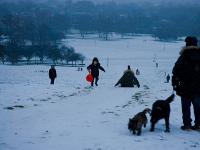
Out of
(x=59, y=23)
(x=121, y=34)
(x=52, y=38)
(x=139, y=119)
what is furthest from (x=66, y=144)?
(x=59, y=23)

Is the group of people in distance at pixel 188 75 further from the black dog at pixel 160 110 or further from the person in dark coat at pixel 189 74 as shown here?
the black dog at pixel 160 110

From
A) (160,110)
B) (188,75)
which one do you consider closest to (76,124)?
(160,110)

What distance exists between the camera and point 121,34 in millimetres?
178000

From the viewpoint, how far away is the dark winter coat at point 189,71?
8367mm

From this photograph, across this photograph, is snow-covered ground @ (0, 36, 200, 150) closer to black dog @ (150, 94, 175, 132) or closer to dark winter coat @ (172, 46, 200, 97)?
black dog @ (150, 94, 175, 132)

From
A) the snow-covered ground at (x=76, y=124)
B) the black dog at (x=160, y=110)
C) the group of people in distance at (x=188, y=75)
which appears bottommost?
the snow-covered ground at (x=76, y=124)

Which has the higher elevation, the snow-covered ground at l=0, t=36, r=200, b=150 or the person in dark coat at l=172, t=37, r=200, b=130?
the person in dark coat at l=172, t=37, r=200, b=130

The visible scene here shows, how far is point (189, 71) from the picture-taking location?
27.6 ft

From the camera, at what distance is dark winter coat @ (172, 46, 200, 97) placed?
8.37 metres

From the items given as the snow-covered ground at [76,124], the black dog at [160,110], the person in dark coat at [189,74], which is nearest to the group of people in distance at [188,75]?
the person in dark coat at [189,74]

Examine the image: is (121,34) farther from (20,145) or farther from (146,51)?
(20,145)

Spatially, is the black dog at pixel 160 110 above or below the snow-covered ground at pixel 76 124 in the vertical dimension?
above

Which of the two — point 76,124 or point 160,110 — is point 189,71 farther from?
point 76,124

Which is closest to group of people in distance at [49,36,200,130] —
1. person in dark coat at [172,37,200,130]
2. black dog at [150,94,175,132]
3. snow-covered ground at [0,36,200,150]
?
person in dark coat at [172,37,200,130]
